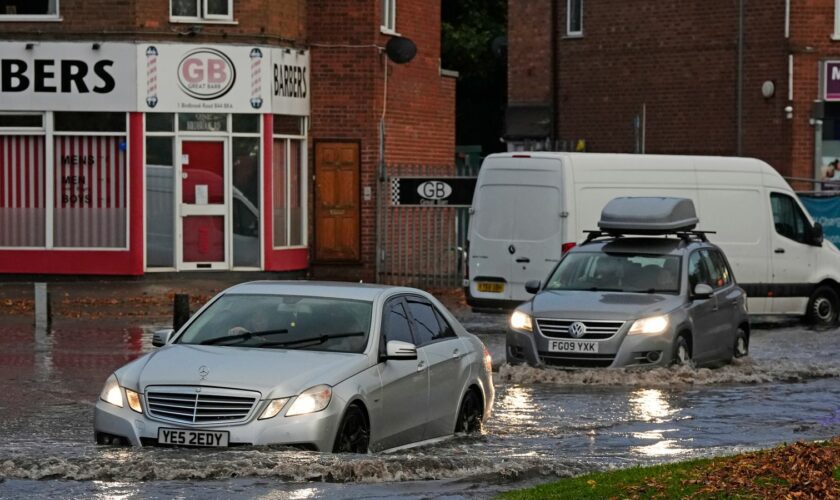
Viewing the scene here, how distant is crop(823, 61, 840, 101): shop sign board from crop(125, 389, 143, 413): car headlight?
26968 millimetres

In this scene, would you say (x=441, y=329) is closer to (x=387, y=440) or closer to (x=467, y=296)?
(x=387, y=440)

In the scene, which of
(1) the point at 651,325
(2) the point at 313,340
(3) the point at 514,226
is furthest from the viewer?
(3) the point at 514,226

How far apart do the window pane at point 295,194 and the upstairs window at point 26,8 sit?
5019 millimetres

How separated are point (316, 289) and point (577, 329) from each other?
5.80 metres

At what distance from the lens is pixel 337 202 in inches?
1270

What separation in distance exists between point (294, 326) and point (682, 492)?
379 centimetres

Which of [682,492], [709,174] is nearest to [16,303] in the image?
[709,174]

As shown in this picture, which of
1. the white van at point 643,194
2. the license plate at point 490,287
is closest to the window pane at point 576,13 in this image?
the white van at point 643,194

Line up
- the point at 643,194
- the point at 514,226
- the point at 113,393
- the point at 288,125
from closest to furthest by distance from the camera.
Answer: the point at 113,393, the point at 514,226, the point at 643,194, the point at 288,125

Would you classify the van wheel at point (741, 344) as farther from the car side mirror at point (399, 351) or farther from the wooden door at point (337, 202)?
the wooden door at point (337, 202)

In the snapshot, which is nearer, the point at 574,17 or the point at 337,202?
the point at 337,202

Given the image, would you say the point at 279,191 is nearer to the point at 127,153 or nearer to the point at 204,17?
the point at 127,153

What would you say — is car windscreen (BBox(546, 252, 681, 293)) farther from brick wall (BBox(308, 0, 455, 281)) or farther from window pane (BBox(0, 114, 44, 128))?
window pane (BBox(0, 114, 44, 128))

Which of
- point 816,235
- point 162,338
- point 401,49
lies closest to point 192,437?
point 162,338
